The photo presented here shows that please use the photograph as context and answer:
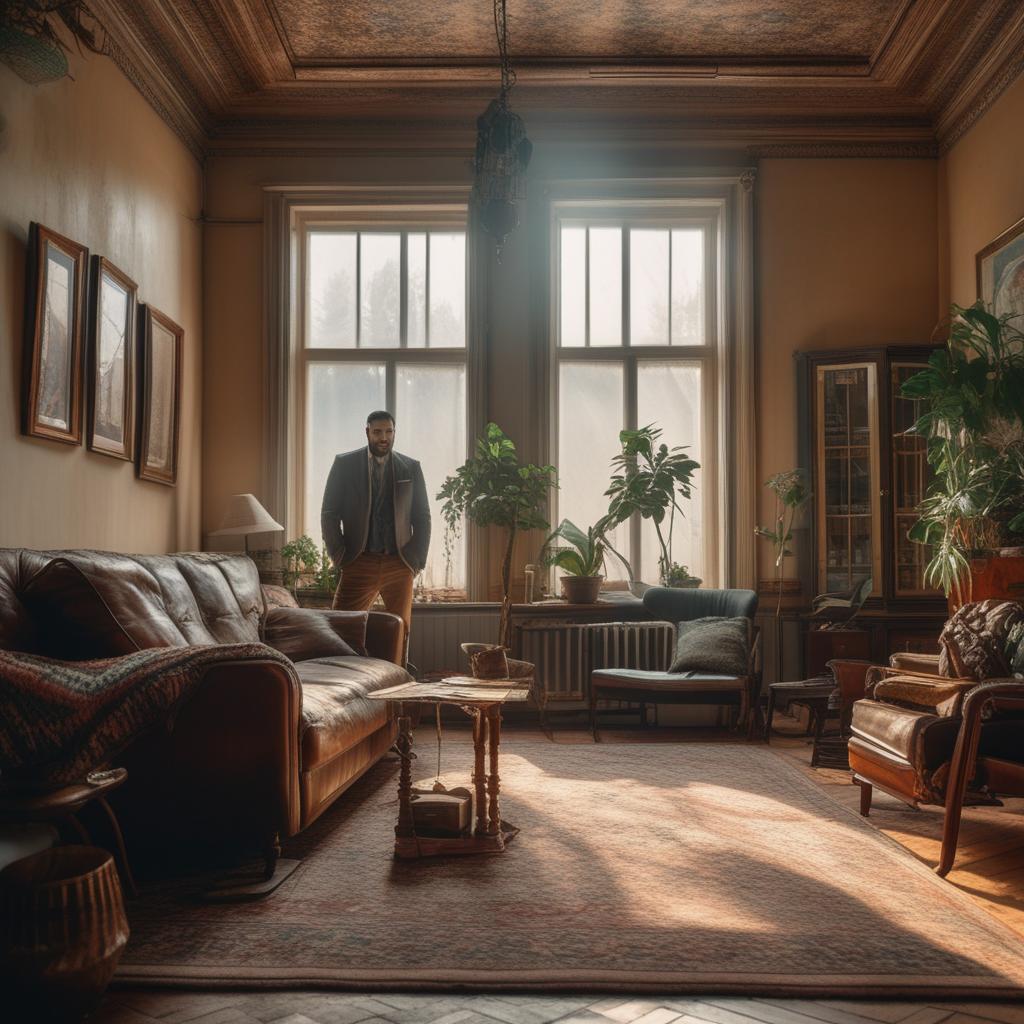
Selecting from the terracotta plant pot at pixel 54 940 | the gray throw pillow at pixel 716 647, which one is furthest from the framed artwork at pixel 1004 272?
the terracotta plant pot at pixel 54 940

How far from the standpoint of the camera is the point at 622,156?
24.2 feet

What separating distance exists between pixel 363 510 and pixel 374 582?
0.44 meters

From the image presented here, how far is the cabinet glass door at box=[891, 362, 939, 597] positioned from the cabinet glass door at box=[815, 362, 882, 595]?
12 centimetres

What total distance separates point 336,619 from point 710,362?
11.3ft

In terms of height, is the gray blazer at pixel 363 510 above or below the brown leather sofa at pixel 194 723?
above

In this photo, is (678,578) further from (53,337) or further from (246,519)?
(53,337)

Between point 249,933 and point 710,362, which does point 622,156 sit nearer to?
point 710,362

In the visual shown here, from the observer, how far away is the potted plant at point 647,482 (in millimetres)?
6906

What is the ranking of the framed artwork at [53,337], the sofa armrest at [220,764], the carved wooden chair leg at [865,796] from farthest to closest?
the framed artwork at [53,337]
the carved wooden chair leg at [865,796]
the sofa armrest at [220,764]

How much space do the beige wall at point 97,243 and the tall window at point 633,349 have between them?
2.52m

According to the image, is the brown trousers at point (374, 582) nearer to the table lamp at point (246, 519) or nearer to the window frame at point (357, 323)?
the table lamp at point (246, 519)

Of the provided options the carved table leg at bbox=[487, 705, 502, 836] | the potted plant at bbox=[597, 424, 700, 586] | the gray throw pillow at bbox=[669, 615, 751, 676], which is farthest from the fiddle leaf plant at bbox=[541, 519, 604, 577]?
the carved table leg at bbox=[487, 705, 502, 836]

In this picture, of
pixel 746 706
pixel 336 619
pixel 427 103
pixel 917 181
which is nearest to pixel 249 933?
pixel 336 619

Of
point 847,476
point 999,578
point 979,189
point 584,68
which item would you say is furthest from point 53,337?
point 979,189
